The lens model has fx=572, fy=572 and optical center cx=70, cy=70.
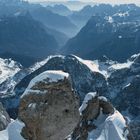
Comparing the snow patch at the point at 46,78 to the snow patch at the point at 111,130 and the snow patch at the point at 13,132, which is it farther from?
the snow patch at the point at 111,130

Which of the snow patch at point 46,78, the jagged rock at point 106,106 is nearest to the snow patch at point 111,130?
the jagged rock at point 106,106

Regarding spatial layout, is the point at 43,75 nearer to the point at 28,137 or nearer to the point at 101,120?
the point at 28,137

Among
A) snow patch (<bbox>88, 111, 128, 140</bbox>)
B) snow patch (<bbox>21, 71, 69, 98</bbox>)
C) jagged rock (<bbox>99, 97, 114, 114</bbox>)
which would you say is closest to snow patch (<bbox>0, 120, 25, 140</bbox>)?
snow patch (<bbox>21, 71, 69, 98</bbox>)

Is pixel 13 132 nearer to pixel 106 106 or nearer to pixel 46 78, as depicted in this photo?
pixel 46 78

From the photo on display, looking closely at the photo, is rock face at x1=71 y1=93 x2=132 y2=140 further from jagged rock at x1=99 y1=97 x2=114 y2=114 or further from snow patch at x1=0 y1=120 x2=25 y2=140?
snow patch at x1=0 y1=120 x2=25 y2=140

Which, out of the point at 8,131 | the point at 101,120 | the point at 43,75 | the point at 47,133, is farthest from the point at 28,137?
the point at 101,120
